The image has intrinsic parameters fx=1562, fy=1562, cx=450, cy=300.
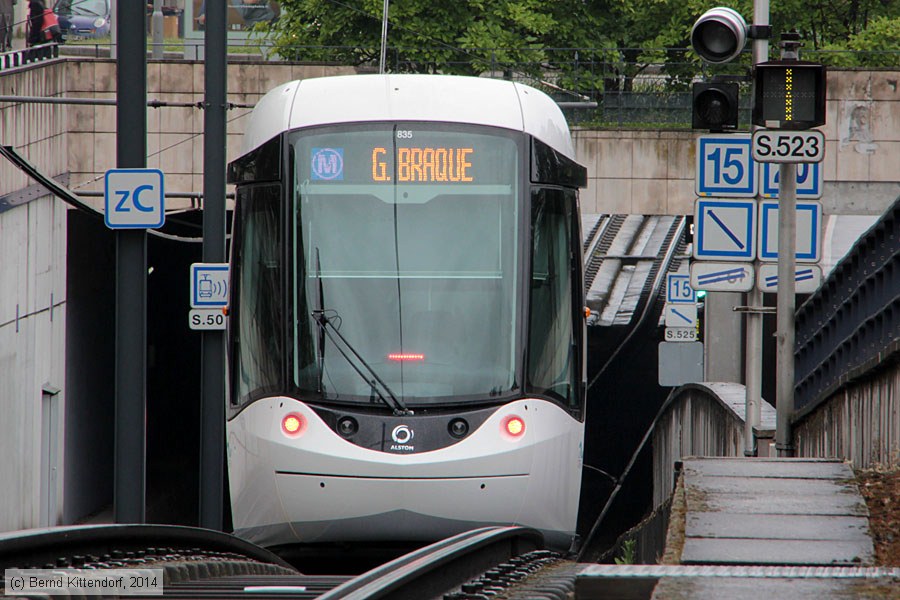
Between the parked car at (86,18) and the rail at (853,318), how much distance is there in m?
25.7

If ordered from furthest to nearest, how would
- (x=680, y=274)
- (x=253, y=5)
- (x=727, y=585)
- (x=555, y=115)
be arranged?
(x=253, y=5) → (x=680, y=274) → (x=555, y=115) → (x=727, y=585)

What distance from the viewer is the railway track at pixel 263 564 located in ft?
21.2

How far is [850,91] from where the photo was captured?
24.4 metres

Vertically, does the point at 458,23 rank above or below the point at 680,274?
above

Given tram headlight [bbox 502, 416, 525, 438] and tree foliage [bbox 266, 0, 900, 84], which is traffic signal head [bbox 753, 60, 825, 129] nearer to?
tram headlight [bbox 502, 416, 525, 438]

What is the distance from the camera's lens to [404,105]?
1133 cm

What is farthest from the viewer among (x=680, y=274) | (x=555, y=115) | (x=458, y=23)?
(x=458, y=23)

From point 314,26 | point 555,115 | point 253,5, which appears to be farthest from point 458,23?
point 555,115

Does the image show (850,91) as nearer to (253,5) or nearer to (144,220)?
(144,220)

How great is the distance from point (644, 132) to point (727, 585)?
19.8 m

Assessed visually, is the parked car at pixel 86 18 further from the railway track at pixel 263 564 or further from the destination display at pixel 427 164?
the railway track at pixel 263 564

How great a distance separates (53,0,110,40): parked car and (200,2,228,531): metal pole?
72.5ft

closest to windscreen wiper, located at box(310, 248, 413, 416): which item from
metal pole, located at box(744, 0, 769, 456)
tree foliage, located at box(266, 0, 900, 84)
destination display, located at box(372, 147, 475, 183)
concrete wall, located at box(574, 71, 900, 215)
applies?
destination display, located at box(372, 147, 475, 183)

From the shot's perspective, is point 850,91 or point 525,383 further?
point 850,91
